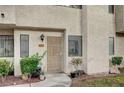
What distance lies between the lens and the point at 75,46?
1330 centimetres

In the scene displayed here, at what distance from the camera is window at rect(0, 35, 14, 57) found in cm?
1212

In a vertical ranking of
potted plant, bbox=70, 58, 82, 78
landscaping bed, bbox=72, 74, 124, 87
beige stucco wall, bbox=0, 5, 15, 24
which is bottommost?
landscaping bed, bbox=72, 74, 124, 87

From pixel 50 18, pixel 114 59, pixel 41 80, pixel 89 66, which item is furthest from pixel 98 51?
pixel 41 80

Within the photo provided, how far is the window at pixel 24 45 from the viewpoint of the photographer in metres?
12.0

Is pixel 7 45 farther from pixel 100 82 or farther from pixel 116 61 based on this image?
pixel 116 61

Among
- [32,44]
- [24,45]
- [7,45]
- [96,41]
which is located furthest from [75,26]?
[7,45]

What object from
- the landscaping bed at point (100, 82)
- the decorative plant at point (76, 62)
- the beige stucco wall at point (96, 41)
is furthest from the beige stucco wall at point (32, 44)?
the landscaping bed at point (100, 82)

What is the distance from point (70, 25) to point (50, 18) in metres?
1.42

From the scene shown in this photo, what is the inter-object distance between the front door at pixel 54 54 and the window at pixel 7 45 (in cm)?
223

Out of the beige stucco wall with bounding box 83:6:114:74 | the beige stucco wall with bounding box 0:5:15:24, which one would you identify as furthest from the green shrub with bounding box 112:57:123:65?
the beige stucco wall with bounding box 0:5:15:24

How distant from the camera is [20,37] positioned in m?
12.0

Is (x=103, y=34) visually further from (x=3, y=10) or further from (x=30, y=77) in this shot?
(x=3, y=10)

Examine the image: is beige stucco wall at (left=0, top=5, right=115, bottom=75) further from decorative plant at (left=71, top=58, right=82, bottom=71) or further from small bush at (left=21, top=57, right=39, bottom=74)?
small bush at (left=21, top=57, right=39, bottom=74)

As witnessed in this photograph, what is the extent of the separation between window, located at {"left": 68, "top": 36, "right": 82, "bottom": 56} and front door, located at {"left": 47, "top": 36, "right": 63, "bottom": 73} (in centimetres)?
58
